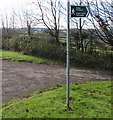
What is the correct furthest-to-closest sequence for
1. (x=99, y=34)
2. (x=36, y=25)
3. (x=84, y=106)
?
(x=36, y=25) → (x=99, y=34) → (x=84, y=106)

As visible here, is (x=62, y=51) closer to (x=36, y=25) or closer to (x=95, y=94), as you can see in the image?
(x=36, y=25)

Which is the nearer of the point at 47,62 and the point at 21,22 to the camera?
the point at 47,62

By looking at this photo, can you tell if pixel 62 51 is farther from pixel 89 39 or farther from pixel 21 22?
pixel 21 22

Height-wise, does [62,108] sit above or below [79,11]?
below

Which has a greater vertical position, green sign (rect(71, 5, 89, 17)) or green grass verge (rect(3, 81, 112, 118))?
green sign (rect(71, 5, 89, 17))

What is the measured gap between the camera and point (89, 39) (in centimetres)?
1283

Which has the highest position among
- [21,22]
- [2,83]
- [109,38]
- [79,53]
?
[21,22]

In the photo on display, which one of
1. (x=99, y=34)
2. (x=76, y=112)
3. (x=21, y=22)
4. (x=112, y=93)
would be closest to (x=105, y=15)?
(x=99, y=34)

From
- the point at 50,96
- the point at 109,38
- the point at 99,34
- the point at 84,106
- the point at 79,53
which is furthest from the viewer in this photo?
the point at 79,53

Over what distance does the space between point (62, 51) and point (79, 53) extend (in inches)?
55.2

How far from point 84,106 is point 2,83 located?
4.07 m

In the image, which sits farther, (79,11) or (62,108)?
(62,108)

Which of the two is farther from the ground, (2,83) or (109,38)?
(109,38)

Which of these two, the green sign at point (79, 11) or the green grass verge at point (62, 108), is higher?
the green sign at point (79, 11)
